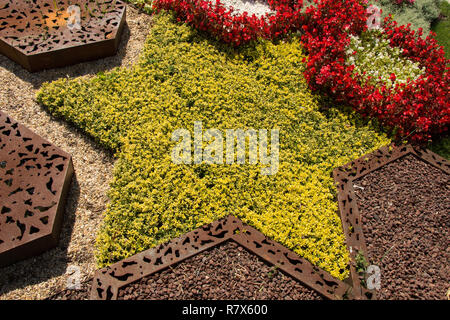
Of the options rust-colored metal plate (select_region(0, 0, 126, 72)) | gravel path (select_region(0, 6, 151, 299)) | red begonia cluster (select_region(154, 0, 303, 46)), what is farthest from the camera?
red begonia cluster (select_region(154, 0, 303, 46))

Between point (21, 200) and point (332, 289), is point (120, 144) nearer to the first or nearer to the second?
point (21, 200)

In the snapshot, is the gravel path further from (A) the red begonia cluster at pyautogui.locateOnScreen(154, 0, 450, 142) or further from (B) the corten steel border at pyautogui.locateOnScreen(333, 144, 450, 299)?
(B) the corten steel border at pyautogui.locateOnScreen(333, 144, 450, 299)

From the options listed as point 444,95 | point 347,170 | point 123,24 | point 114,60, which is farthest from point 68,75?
point 444,95

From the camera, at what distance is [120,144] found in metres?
5.75

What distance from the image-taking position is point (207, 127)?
6043 millimetres

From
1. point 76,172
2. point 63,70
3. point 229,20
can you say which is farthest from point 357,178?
point 63,70

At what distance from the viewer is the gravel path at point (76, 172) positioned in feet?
14.7

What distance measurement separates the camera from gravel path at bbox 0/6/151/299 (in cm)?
449

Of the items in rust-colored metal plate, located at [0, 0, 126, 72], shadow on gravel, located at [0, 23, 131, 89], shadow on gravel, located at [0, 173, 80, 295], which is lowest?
shadow on gravel, located at [0, 173, 80, 295]

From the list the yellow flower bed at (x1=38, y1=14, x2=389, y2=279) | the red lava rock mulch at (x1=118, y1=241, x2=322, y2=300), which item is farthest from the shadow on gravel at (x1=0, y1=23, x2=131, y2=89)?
the red lava rock mulch at (x1=118, y1=241, x2=322, y2=300)

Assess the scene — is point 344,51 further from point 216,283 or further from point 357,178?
point 216,283

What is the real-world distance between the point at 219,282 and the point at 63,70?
5.01m

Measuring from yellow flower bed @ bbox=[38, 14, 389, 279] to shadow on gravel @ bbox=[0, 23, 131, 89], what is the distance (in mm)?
315

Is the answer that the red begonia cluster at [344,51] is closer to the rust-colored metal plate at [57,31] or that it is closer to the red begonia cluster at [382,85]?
the red begonia cluster at [382,85]
